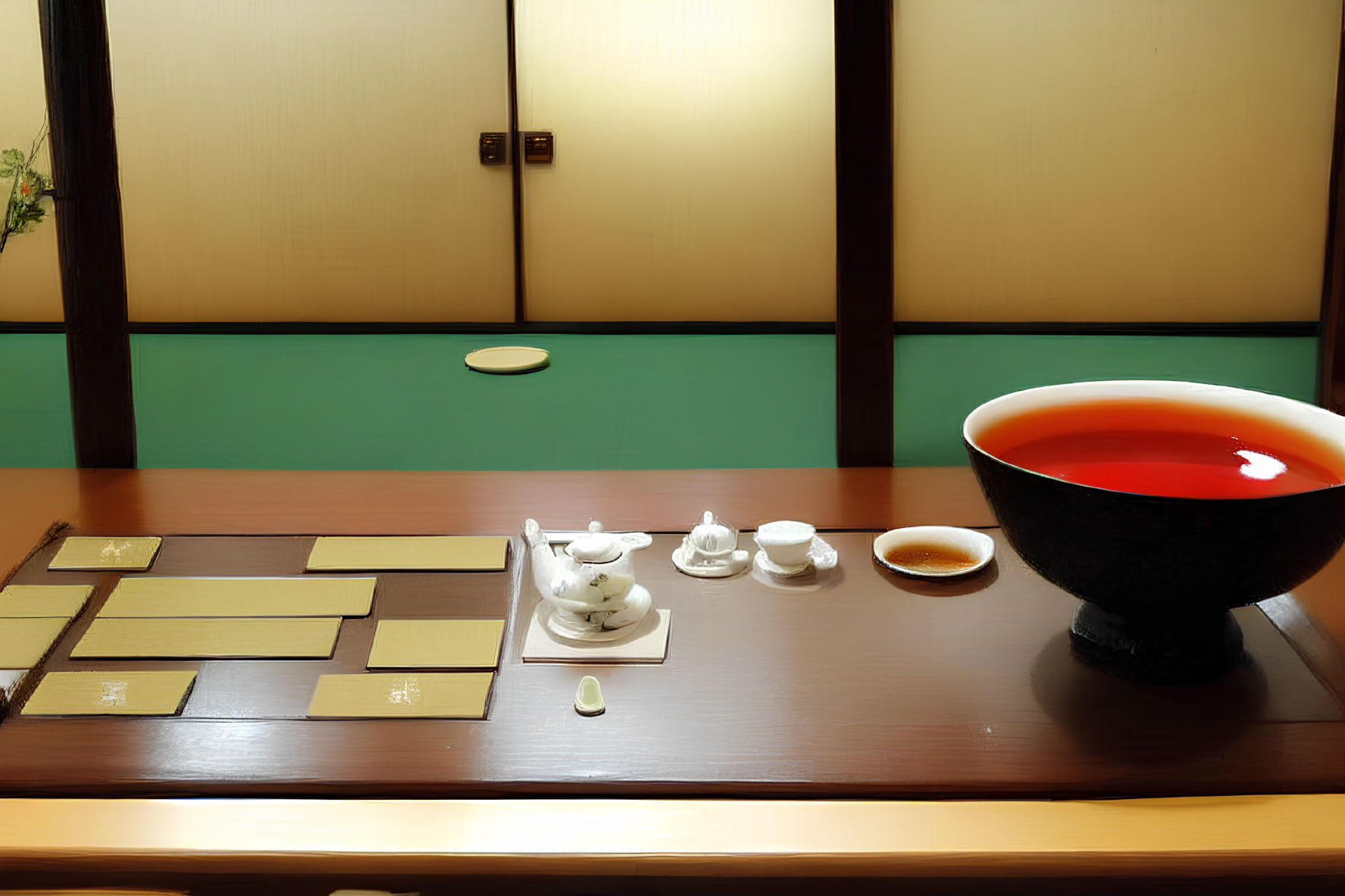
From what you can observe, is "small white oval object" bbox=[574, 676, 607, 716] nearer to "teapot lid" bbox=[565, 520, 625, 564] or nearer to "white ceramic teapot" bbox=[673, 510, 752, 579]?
"teapot lid" bbox=[565, 520, 625, 564]

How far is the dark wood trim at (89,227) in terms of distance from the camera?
45.9 inches

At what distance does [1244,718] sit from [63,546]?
36.5 inches

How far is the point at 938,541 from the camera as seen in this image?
0.94m

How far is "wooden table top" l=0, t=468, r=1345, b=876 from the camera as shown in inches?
23.0

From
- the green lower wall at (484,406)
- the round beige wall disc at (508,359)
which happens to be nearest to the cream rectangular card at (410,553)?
the green lower wall at (484,406)

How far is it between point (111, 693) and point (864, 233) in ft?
2.62

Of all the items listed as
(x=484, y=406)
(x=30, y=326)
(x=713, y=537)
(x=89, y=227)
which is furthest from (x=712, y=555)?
(x=30, y=326)

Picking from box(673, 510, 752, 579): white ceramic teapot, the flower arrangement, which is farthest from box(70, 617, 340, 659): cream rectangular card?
the flower arrangement

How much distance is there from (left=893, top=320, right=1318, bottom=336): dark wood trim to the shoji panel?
249 cm

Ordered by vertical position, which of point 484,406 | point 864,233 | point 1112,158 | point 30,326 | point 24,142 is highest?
point 24,142

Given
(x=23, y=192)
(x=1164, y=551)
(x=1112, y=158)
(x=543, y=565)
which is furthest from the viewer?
(x=1112, y=158)

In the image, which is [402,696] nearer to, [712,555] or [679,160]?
[712,555]

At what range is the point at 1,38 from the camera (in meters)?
3.19

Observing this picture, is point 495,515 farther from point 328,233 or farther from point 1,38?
point 1,38
